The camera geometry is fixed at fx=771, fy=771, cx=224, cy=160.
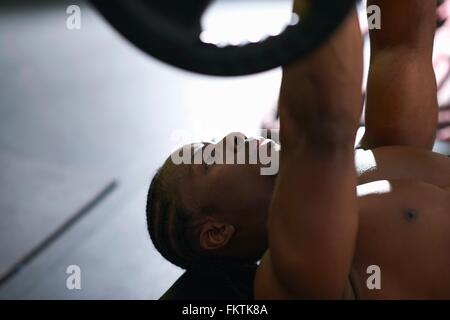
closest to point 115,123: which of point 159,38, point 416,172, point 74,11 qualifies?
point 74,11

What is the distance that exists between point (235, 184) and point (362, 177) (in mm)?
193

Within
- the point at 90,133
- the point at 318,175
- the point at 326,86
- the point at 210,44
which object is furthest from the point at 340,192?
the point at 90,133

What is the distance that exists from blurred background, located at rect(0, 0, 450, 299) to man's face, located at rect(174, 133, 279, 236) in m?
0.22

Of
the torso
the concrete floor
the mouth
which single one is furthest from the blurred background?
the torso

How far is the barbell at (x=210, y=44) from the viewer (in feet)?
2.14

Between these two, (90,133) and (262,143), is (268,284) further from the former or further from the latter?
(90,133)

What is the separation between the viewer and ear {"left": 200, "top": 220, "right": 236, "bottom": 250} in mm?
1146

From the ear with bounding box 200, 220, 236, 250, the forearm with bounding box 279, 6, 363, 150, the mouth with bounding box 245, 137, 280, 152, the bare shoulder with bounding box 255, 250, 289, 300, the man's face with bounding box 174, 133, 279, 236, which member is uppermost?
the forearm with bounding box 279, 6, 363, 150

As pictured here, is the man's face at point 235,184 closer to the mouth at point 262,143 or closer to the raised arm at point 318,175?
the mouth at point 262,143

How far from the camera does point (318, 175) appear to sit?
2.75 ft

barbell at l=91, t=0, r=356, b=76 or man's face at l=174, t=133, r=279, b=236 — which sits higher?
barbell at l=91, t=0, r=356, b=76

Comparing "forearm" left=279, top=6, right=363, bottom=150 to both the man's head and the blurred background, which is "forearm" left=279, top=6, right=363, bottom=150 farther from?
the blurred background

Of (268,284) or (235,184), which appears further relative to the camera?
(235,184)

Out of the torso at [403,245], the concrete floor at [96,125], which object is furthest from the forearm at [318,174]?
the concrete floor at [96,125]
